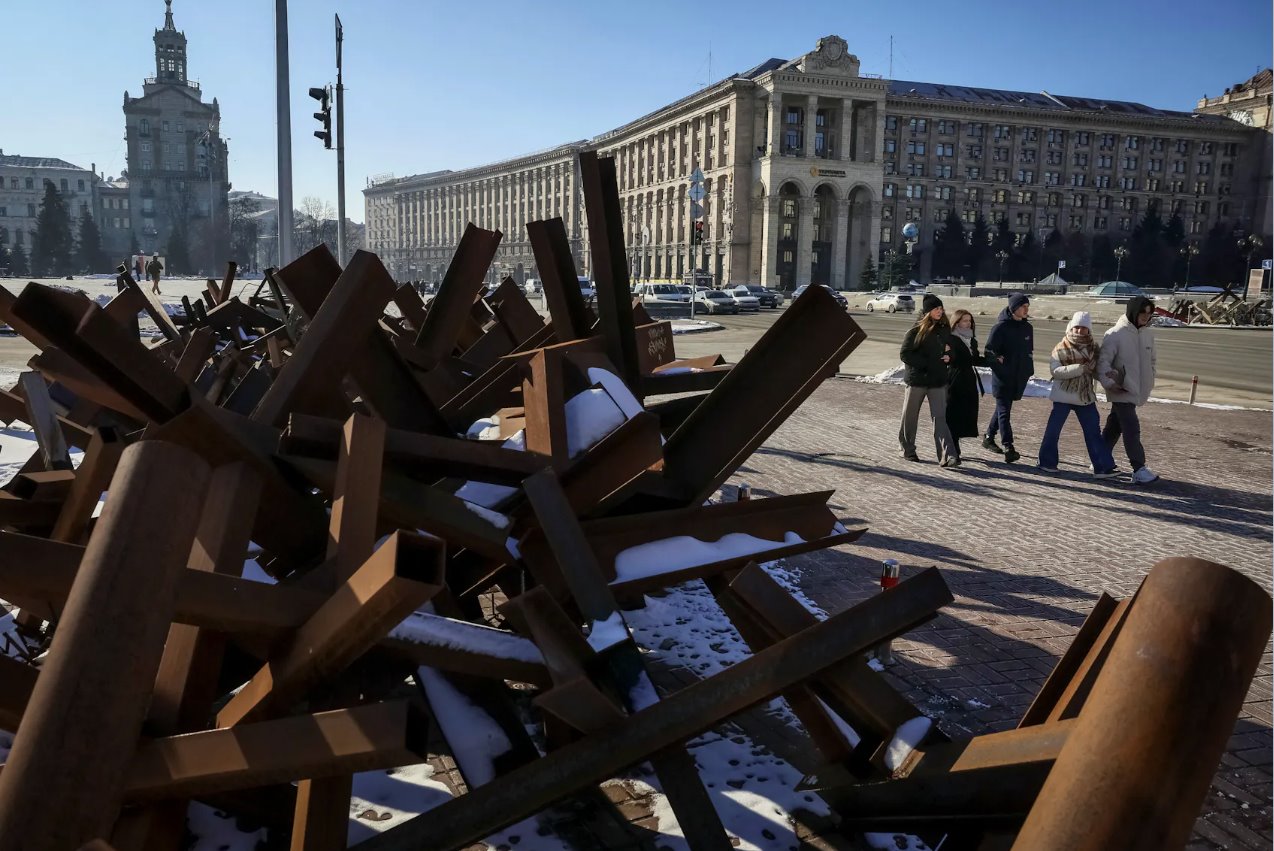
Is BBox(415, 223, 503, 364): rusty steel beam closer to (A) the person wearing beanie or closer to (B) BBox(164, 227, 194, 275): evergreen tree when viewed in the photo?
(A) the person wearing beanie

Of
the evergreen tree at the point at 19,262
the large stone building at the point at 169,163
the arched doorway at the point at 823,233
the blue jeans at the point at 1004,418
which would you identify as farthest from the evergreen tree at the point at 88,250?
the blue jeans at the point at 1004,418

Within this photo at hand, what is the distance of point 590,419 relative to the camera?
2881mm

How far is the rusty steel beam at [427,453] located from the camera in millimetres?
2287

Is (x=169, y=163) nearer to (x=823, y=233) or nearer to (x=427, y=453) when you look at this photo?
(x=823, y=233)

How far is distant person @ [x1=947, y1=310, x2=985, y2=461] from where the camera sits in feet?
29.8

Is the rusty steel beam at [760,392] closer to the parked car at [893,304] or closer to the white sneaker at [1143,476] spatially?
the white sneaker at [1143,476]

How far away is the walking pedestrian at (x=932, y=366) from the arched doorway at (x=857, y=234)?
282 feet

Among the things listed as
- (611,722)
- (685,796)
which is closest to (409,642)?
(611,722)

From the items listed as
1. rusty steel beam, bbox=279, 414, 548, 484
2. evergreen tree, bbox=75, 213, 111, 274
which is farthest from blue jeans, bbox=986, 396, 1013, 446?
evergreen tree, bbox=75, 213, 111, 274

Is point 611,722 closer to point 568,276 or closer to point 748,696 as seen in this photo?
point 748,696

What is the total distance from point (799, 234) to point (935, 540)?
87164mm

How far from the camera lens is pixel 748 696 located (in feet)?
6.74

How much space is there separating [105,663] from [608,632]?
109 centimetres

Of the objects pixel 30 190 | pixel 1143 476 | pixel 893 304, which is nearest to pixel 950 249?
pixel 893 304
